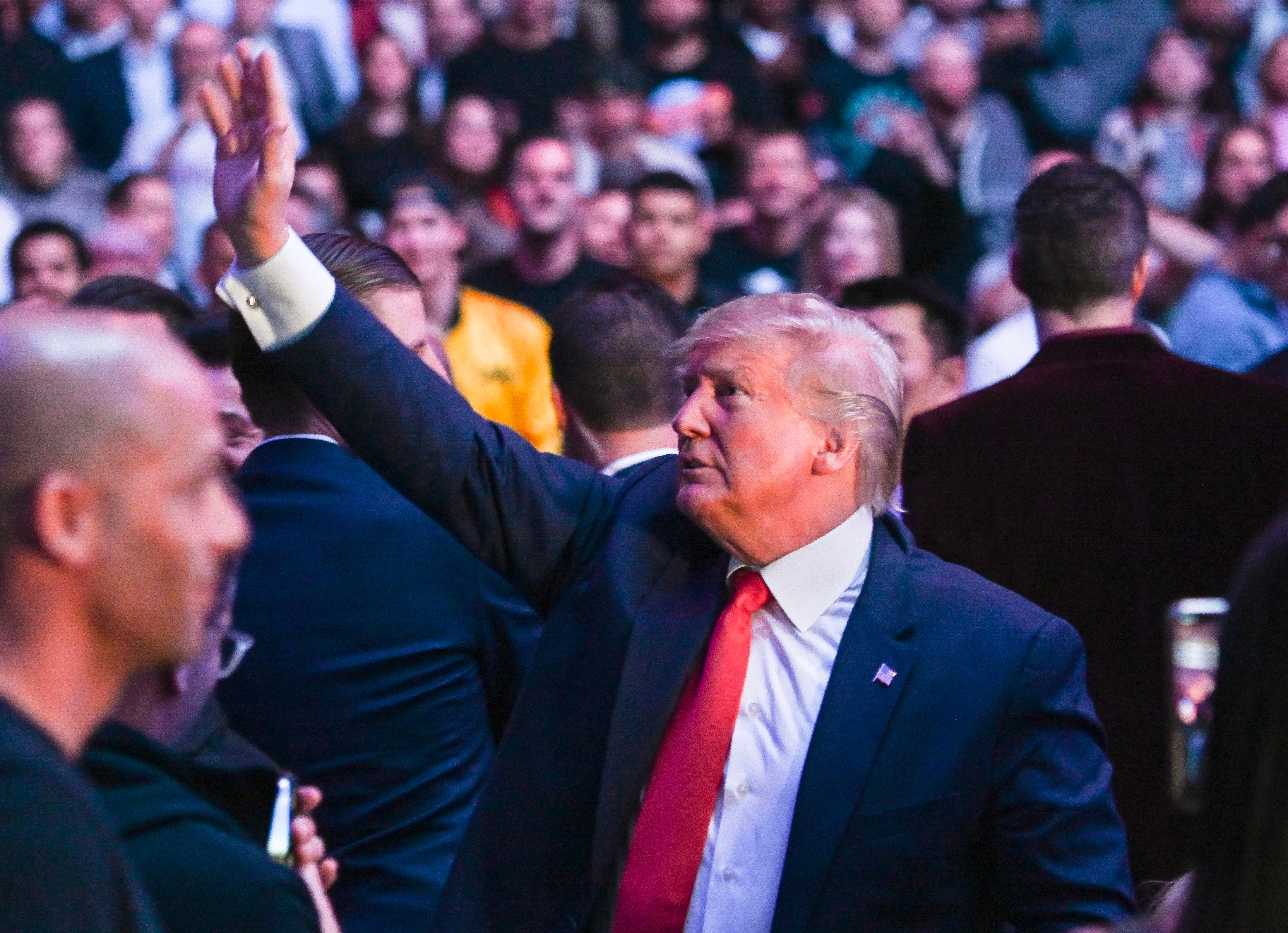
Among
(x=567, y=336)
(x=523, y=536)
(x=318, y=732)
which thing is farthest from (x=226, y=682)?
(x=567, y=336)

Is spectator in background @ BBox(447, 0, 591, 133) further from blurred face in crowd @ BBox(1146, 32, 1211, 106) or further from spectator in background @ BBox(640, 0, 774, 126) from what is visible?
blurred face in crowd @ BBox(1146, 32, 1211, 106)

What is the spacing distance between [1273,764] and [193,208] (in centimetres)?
743

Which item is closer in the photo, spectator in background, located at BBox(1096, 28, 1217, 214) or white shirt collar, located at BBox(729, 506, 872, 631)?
white shirt collar, located at BBox(729, 506, 872, 631)

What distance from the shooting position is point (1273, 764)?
1.41 metres

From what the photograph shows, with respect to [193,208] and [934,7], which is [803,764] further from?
[934,7]

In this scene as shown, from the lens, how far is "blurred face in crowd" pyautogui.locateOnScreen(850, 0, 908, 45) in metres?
9.84

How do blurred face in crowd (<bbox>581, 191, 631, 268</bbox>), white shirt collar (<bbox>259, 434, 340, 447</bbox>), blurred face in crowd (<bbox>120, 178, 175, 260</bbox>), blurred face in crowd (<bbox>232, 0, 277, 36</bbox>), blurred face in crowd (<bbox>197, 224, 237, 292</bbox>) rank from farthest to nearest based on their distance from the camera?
blurred face in crowd (<bbox>232, 0, 277, 36</bbox>) < blurred face in crowd (<bbox>581, 191, 631, 268</bbox>) < blurred face in crowd (<bbox>120, 178, 175, 260</bbox>) < blurred face in crowd (<bbox>197, 224, 237, 292</bbox>) < white shirt collar (<bbox>259, 434, 340, 447</bbox>)

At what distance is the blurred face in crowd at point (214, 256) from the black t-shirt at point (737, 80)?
4211mm

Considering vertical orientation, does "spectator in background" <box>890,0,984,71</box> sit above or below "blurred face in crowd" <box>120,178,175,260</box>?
above

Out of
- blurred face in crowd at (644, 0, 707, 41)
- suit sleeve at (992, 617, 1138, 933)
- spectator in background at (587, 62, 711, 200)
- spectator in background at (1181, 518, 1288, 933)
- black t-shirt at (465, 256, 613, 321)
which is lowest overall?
black t-shirt at (465, 256, 613, 321)

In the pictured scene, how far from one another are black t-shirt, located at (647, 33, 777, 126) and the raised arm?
7.27 m

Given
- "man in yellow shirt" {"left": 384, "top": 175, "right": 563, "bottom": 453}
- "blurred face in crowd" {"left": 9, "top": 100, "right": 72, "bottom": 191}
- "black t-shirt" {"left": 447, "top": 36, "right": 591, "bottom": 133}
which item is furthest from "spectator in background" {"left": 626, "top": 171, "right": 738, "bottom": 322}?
"black t-shirt" {"left": 447, "top": 36, "right": 591, "bottom": 133}

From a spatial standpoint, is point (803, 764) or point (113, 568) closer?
point (113, 568)

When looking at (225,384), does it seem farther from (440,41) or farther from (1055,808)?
(440,41)
